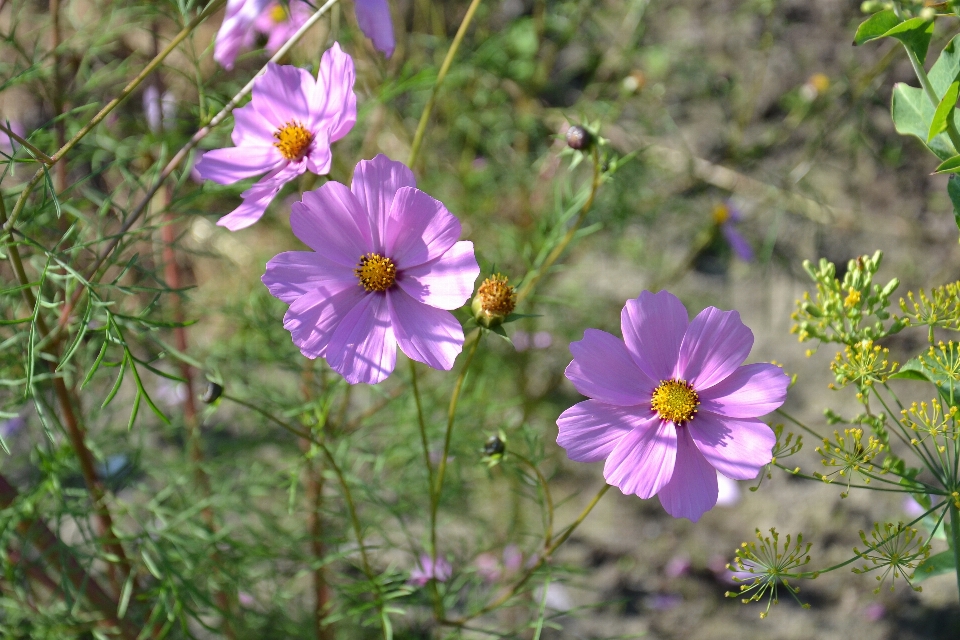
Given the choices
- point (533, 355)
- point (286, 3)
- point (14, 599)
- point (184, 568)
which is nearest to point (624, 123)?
point (533, 355)

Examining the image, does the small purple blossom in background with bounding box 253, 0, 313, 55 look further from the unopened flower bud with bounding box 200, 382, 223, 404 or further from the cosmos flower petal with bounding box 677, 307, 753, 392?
the cosmos flower petal with bounding box 677, 307, 753, 392

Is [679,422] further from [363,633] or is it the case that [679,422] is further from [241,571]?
[363,633]

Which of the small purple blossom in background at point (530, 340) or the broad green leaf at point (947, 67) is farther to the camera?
the small purple blossom in background at point (530, 340)

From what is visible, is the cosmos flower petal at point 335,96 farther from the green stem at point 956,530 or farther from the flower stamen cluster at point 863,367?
the green stem at point 956,530

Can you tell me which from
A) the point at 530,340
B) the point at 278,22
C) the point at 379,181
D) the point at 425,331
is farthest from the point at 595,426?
the point at 278,22

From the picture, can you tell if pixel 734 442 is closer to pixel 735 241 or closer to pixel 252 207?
pixel 252 207

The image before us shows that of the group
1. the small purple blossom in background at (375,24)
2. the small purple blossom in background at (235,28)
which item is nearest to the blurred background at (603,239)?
the small purple blossom in background at (235,28)

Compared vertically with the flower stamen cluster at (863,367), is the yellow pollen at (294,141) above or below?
above
